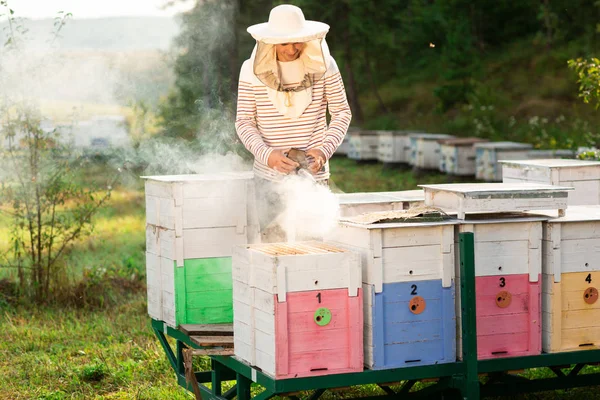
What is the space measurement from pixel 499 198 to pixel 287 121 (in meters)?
1.15

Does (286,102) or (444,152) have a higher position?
(286,102)

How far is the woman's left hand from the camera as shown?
4582mm

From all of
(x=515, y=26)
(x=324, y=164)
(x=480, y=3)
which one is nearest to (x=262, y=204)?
(x=324, y=164)

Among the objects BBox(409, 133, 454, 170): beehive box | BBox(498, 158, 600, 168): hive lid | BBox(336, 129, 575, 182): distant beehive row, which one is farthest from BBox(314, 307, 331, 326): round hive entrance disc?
BBox(409, 133, 454, 170): beehive box

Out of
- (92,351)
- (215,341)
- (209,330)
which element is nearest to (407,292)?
(215,341)

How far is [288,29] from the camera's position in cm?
450

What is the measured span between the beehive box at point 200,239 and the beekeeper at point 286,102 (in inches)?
8.0

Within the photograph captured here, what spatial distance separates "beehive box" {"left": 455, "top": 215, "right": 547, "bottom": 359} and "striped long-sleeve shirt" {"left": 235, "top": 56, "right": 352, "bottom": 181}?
3.05ft

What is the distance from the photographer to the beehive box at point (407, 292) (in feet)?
13.0

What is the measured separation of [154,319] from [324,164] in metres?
1.36

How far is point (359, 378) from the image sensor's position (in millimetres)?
3967

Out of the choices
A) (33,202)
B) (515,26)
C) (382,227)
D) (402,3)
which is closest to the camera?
(382,227)

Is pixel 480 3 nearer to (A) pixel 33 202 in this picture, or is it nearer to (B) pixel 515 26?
(B) pixel 515 26

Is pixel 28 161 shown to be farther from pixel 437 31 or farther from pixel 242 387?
pixel 437 31
